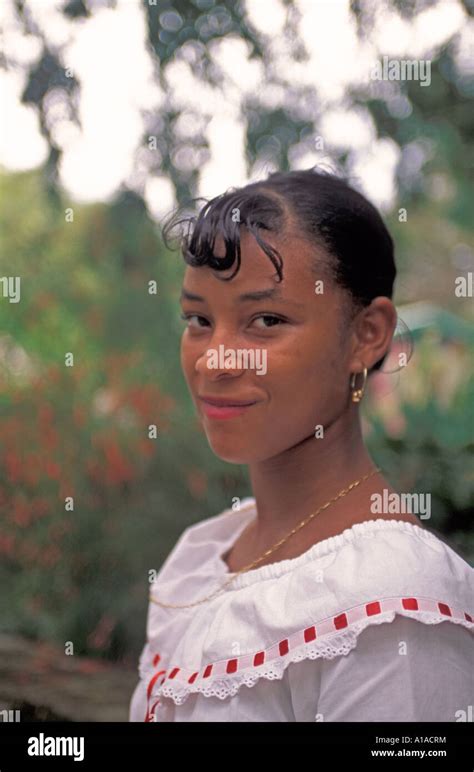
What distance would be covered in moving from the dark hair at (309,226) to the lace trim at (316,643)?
36cm

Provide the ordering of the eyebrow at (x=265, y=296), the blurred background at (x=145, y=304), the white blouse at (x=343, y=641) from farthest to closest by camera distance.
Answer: the blurred background at (x=145, y=304) → the eyebrow at (x=265, y=296) → the white blouse at (x=343, y=641)

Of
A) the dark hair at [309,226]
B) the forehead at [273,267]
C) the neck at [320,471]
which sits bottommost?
the neck at [320,471]

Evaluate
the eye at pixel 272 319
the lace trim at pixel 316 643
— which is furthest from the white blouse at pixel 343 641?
the eye at pixel 272 319

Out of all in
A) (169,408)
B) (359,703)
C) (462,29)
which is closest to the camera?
(359,703)

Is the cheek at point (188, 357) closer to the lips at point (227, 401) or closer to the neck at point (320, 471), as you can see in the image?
the lips at point (227, 401)

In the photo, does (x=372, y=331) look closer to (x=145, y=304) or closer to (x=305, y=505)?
(x=305, y=505)

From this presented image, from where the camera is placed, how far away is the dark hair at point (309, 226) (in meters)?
0.95

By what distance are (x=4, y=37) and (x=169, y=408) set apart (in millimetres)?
1088

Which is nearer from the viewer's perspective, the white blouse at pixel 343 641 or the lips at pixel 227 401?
the white blouse at pixel 343 641

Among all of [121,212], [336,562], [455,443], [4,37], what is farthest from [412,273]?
[336,562]

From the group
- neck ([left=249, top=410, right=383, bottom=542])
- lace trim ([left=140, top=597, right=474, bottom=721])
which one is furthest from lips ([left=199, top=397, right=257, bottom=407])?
lace trim ([left=140, top=597, right=474, bottom=721])

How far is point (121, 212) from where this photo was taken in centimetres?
217

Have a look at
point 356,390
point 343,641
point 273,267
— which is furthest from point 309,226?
point 343,641

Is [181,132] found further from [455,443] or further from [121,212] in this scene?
[455,443]
